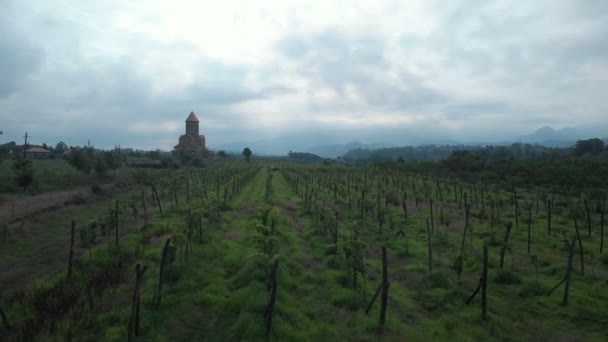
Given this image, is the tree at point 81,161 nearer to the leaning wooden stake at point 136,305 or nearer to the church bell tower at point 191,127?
the leaning wooden stake at point 136,305

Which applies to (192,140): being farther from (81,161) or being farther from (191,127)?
(81,161)

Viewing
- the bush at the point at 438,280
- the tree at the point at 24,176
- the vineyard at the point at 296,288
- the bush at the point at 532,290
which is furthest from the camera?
the tree at the point at 24,176

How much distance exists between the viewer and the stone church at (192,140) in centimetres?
9163

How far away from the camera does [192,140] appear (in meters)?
96.8

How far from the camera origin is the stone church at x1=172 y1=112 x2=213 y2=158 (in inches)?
3608

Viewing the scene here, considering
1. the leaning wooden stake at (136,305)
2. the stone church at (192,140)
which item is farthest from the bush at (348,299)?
the stone church at (192,140)

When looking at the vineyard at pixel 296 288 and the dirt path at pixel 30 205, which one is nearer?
the vineyard at pixel 296 288

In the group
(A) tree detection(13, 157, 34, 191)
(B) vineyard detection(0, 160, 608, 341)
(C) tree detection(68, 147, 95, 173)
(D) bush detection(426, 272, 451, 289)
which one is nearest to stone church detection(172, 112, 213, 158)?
(C) tree detection(68, 147, 95, 173)

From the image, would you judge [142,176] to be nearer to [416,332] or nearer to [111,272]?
[111,272]

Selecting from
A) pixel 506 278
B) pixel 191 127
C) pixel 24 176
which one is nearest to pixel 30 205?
pixel 24 176

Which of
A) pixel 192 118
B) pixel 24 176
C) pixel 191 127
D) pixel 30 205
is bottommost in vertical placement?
pixel 30 205

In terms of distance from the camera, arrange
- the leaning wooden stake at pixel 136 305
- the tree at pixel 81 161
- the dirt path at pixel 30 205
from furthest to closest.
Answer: the tree at pixel 81 161 → the dirt path at pixel 30 205 → the leaning wooden stake at pixel 136 305

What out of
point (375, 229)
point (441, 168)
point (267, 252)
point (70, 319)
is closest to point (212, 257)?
point (267, 252)

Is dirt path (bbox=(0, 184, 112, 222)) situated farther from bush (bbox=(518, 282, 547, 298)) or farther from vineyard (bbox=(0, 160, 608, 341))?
bush (bbox=(518, 282, 547, 298))
